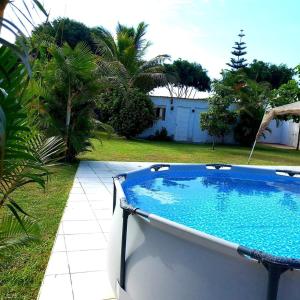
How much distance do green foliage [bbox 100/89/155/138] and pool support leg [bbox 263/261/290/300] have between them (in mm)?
17661

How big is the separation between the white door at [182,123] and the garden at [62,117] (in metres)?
1.50

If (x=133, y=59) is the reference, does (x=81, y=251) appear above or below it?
below

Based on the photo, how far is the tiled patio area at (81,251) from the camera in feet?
11.6

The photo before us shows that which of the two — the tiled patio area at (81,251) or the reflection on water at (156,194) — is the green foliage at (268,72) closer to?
the reflection on water at (156,194)

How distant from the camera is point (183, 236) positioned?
8.69ft

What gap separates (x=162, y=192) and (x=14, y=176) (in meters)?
6.82

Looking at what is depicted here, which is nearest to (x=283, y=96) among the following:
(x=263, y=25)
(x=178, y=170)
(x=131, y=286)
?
(x=263, y=25)

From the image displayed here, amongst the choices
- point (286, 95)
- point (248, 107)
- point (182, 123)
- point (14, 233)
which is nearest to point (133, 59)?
point (182, 123)

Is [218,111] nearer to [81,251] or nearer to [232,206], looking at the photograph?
[232,206]

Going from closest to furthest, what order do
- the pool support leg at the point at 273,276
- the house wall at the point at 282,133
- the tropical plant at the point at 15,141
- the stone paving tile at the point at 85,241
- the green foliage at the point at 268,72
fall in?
the tropical plant at the point at 15,141, the pool support leg at the point at 273,276, the stone paving tile at the point at 85,241, the house wall at the point at 282,133, the green foliage at the point at 268,72

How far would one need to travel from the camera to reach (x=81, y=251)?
4.50 meters

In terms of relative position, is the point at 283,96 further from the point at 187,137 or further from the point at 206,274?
the point at 206,274

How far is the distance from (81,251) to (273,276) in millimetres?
2904

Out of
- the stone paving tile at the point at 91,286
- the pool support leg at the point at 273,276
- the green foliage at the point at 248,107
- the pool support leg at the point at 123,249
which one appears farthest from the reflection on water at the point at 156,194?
the green foliage at the point at 248,107
